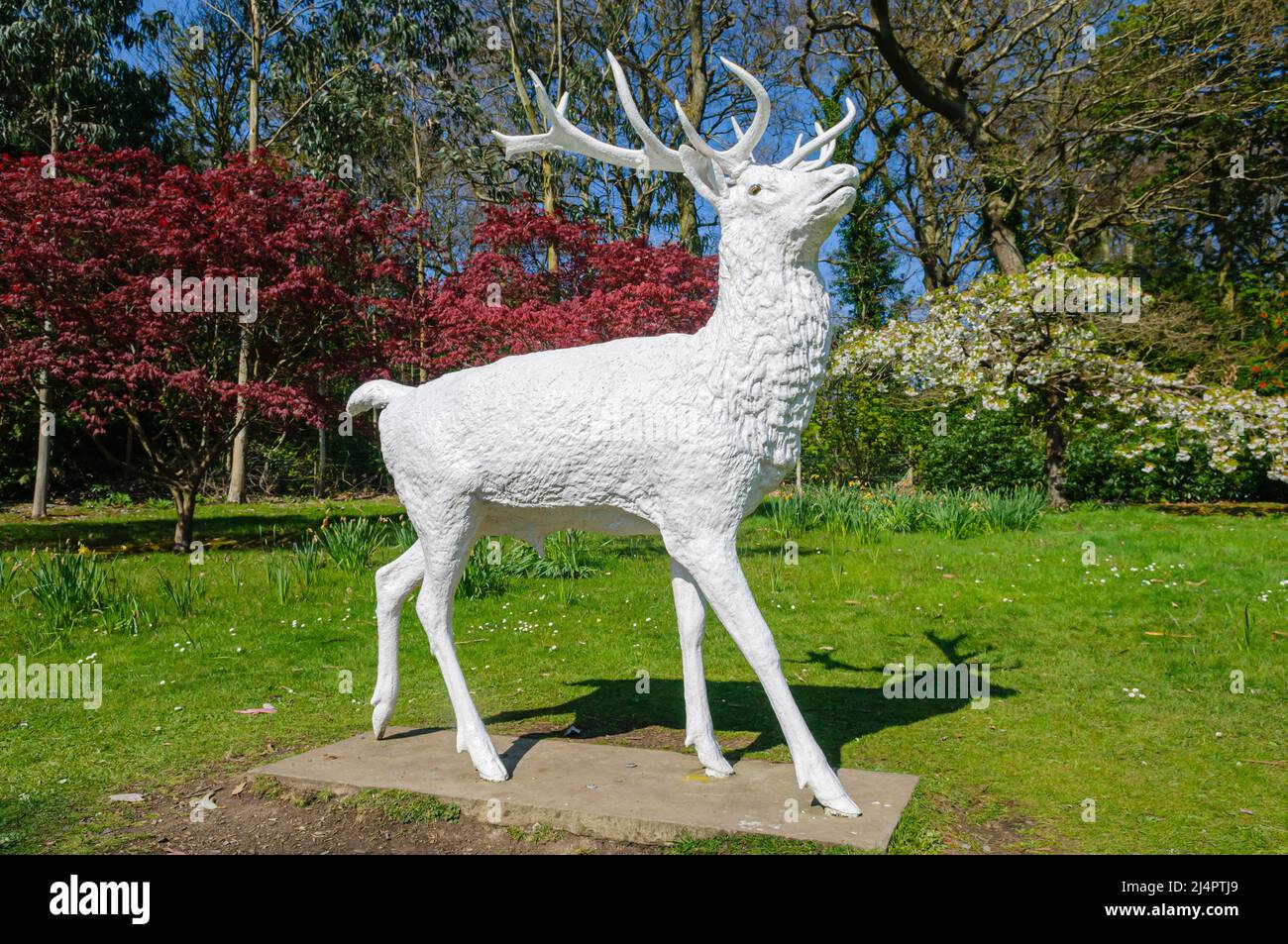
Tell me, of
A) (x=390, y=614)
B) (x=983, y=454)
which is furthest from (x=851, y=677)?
(x=983, y=454)

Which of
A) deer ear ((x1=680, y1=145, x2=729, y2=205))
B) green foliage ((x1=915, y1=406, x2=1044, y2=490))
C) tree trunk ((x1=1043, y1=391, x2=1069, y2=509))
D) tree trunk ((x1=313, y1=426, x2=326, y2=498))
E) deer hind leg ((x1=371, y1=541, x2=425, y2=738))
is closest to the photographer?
deer ear ((x1=680, y1=145, x2=729, y2=205))

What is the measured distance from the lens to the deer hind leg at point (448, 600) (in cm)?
386

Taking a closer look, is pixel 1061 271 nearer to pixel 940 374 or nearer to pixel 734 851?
pixel 940 374

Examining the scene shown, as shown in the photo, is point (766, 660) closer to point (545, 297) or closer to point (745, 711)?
point (745, 711)

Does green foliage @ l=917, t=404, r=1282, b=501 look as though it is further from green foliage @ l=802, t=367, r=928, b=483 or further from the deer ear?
the deer ear

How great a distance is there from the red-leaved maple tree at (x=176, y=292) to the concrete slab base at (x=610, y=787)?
6.76 meters

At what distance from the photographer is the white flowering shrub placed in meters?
11.2

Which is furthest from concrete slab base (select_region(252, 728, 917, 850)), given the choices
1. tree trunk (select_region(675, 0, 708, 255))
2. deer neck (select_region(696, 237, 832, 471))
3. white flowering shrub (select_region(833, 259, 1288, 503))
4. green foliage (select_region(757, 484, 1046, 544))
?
tree trunk (select_region(675, 0, 708, 255))

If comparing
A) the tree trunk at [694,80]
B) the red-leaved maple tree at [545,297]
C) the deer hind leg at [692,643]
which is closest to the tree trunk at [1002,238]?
the tree trunk at [694,80]

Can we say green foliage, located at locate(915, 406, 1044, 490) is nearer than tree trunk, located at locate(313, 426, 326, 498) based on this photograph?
Yes

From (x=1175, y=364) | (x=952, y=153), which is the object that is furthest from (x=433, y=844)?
(x=952, y=153)

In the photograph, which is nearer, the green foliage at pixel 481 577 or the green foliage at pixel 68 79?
the green foliage at pixel 481 577

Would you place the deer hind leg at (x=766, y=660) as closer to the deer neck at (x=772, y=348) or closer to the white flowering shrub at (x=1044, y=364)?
the deer neck at (x=772, y=348)

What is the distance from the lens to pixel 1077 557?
880 cm
